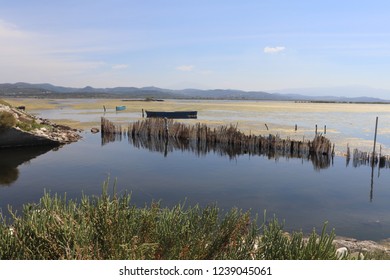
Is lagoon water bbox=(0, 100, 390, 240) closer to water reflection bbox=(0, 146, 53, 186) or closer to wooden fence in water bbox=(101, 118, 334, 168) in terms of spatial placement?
water reflection bbox=(0, 146, 53, 186)

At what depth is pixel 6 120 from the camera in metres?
29.3

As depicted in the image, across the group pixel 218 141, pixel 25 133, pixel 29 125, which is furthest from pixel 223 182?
pixel 29 125

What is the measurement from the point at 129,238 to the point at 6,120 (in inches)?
1142

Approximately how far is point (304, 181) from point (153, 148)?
49.7 ft

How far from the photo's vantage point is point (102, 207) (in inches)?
199

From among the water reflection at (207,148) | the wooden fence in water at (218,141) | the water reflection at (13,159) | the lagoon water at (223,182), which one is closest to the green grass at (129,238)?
the lagoon water at (223,182)

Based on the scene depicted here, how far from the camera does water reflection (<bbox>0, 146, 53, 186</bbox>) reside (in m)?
20.9

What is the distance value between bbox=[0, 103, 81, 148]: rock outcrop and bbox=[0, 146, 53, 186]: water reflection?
87 centimetres

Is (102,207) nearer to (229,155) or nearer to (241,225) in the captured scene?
(241,225)

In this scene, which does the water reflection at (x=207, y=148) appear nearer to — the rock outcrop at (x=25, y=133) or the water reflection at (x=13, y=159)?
the rock outcrop at (x=25, y=133)

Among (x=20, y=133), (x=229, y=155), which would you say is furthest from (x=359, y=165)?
(x=20, y=133)

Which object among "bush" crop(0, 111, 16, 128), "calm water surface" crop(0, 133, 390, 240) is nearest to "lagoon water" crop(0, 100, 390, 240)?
"calm water surface" crop(0, 133, 390, 240)

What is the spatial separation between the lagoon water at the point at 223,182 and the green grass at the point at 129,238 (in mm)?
6759
